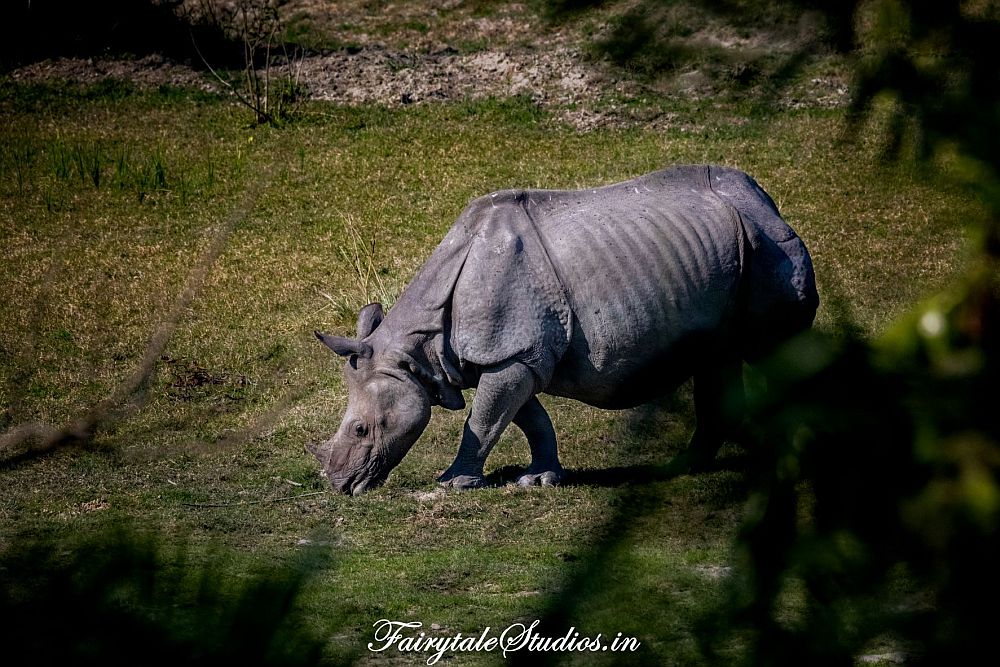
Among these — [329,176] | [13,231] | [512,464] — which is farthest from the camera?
[329,176]

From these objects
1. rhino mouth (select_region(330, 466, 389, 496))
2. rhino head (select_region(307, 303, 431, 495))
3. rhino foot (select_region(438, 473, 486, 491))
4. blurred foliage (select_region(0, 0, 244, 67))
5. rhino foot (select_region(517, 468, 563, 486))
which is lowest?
rhino foot (select_region(517, 468, 563, 486))

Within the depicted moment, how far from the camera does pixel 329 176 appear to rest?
14.7 meters

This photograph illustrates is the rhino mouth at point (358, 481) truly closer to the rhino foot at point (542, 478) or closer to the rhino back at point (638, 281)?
the rhino foot at point (542, 478)

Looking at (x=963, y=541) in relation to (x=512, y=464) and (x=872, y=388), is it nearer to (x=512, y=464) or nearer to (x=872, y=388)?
(x=872, y=388)

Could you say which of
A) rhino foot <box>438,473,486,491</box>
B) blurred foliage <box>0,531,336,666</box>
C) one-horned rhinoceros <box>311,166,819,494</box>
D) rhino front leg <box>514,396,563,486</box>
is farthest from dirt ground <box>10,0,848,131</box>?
blurred foliage <box>0,531,336,666</box>

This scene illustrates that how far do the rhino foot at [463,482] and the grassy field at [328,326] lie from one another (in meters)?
0.13

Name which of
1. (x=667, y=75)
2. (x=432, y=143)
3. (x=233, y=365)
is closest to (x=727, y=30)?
(x=667, y=75)

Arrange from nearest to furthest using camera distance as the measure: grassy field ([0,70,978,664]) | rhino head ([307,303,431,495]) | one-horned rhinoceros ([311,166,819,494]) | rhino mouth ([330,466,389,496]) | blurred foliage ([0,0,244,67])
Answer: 1. grassy field ([0,70,978,664])
2. one-horned rhinoceros ([311,166,819,494])
3. rhino head ([307,303,431,495])
4. rhino mouth ([330,466,389,496])
5. blurred foliage ([0,0,244,67])

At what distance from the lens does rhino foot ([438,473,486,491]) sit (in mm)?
7594

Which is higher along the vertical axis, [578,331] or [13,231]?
[578,331]

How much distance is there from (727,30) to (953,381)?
0.37m

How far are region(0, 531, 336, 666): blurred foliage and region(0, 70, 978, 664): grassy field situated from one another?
0.07 m

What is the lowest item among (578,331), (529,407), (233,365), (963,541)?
(233,365)

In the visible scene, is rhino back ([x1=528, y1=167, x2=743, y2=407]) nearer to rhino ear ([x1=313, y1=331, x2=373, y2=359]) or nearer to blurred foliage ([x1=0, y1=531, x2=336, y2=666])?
rhino ear ([x1=313, y1=331, x2=373, y2=359])
